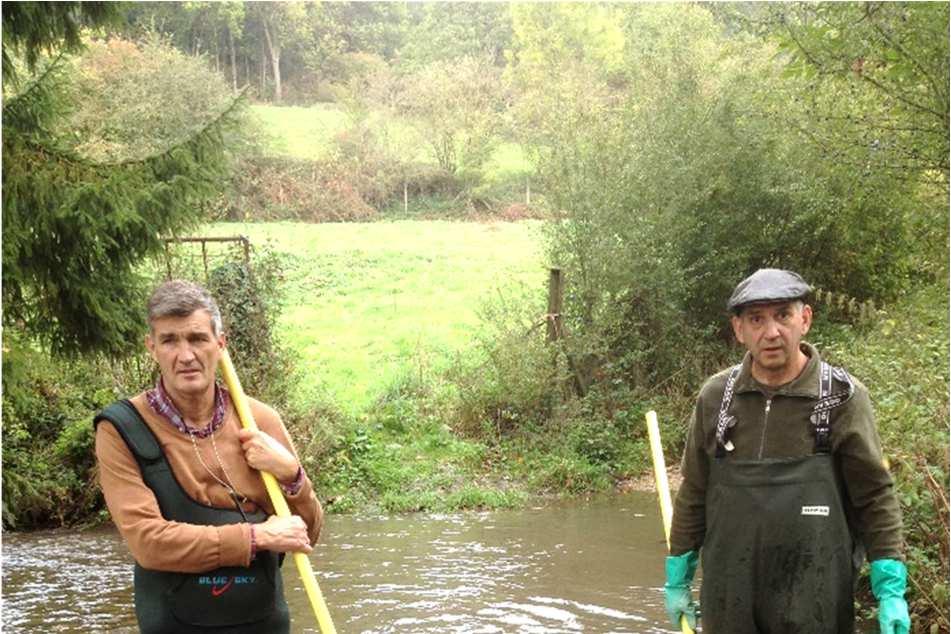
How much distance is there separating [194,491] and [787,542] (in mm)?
1797

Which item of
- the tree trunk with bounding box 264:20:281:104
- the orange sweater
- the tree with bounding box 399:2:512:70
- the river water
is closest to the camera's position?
the orange sweater

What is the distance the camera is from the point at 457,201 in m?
34.5

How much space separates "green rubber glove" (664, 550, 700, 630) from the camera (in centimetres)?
381

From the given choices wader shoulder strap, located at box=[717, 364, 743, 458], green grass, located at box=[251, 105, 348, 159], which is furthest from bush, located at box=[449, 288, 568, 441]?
green grass, located at box=[251, 105, 348, 159]

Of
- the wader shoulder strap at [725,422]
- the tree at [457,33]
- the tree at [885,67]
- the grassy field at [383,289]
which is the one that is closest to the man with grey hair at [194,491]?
the wader shoulder strap at [725,422]

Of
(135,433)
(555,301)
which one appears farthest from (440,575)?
(135,433)

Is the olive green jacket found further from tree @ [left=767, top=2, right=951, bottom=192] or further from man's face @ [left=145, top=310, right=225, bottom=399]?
tree @ [left=767, top=2, right=951, bottom=192]

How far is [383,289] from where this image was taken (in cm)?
2284

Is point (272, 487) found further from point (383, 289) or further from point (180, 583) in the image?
point (383, 289)

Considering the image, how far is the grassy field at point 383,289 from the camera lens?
16.8 metres

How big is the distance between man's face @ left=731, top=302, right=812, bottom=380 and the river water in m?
5.11

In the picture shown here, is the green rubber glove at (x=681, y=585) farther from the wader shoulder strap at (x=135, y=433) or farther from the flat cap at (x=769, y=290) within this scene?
the wader shoulder strap at (x=135, y=433)

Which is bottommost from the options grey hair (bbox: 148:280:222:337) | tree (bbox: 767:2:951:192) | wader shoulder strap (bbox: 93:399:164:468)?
wader shoulder strap (bbox: 93:399:164:468)

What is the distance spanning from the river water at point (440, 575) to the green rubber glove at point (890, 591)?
4795 mm
